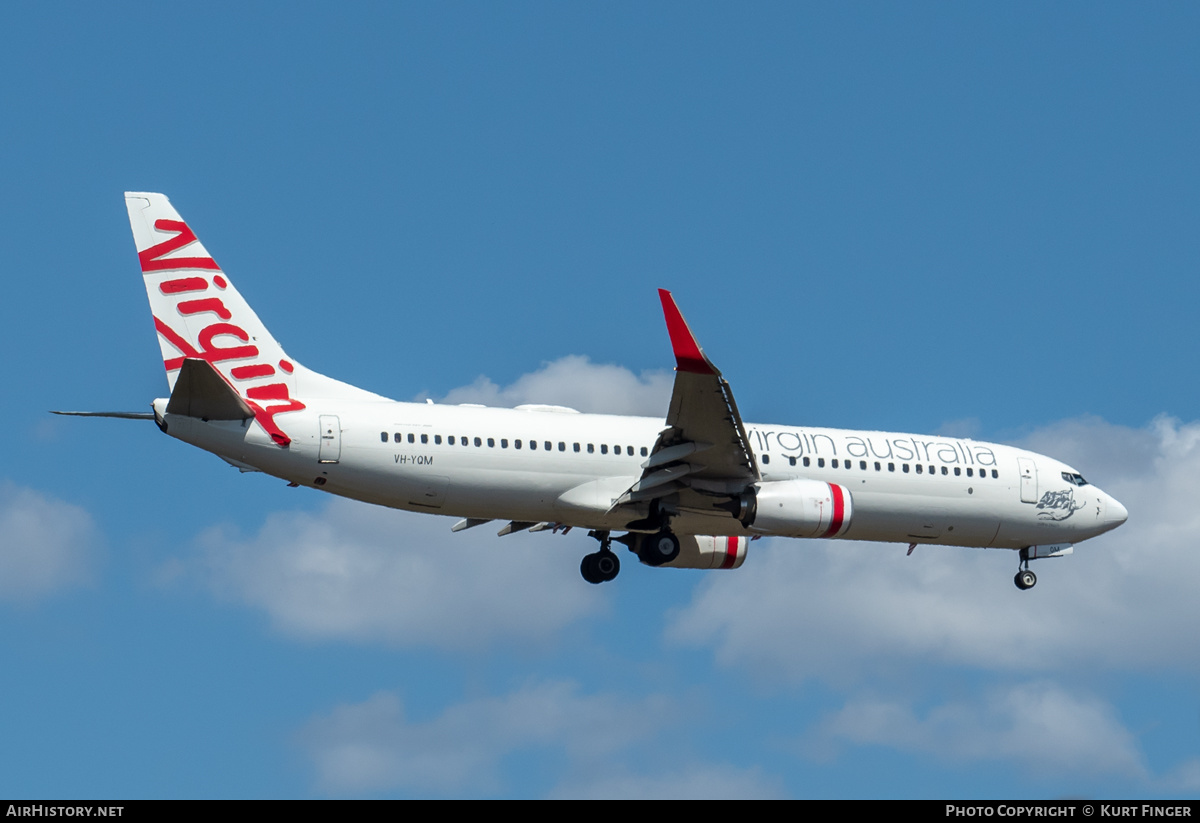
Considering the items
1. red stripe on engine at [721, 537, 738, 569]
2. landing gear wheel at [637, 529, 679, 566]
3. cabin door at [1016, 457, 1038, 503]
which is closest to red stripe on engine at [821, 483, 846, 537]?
landing gear wheel at [637, 529, 679, 566]

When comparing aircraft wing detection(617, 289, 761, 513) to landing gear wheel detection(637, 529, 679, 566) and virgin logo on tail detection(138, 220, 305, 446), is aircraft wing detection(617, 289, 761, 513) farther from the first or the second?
virgin logo on tail detection(138, 220, 305, 446)

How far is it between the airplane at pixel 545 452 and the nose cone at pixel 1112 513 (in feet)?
14.4

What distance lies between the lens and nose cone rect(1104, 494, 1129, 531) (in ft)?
140

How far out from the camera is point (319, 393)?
1398 inches

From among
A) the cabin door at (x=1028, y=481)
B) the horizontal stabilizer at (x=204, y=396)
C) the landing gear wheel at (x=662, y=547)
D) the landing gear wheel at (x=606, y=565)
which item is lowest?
the landing gear wheel at (x=662, y=547)

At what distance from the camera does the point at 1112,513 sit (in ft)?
141

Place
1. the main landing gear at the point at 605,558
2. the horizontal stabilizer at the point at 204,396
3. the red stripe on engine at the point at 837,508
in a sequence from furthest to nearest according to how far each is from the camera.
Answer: the main landing gear at the point at 605,558 → the red stripe on engine at the point at 837,508 → the horizontal stabilizer at the point at 204,396

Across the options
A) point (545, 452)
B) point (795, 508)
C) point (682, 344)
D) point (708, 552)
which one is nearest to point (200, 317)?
point (545, 452)

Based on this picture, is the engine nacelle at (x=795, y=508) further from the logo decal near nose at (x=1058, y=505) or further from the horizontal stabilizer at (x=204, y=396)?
the horizontal stabilizer at (x=204, y=396)

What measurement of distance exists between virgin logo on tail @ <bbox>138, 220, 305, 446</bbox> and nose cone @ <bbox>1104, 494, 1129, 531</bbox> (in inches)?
871

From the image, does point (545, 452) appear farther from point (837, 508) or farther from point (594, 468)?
point (837, 508)

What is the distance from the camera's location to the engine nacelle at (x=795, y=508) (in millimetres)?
36219

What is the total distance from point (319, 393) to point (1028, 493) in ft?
60.8

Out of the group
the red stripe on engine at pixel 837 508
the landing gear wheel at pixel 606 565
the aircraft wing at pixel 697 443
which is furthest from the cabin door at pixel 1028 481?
the landing gear wheel at pixel 606 565
